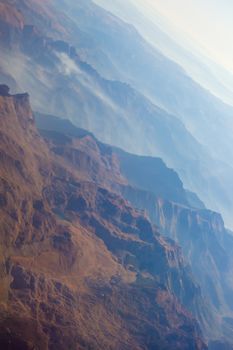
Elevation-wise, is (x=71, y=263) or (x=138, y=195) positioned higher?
(x=71, y=263)

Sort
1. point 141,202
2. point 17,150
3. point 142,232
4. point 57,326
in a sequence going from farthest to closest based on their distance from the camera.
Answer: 1. point 141,202
2. point 142,232
3. point 17,150
4. point 57,326

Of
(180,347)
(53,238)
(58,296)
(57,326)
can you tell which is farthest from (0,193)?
(180,347)

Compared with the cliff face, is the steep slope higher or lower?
lower

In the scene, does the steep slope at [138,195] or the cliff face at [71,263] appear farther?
the steep slope at [138,195]

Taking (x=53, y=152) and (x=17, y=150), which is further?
(x=53, y=152)

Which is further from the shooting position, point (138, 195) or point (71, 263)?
point (138, 195)

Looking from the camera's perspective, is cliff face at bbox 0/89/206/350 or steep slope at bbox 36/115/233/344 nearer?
cliff face at bbox 0/89/206/350

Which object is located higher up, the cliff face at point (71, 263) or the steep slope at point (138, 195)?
the cliff face at point (71, 263)

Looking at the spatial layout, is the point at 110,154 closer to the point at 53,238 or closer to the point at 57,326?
the point at 53,238
